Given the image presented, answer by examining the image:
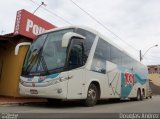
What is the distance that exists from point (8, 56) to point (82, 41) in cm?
650

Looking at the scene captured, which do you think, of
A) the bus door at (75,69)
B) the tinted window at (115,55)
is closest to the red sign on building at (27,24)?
the tinted window at (115,55)

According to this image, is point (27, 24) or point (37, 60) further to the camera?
point (27, 24)

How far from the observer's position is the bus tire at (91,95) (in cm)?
1319

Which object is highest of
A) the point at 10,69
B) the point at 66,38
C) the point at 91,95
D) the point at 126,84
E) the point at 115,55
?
the point at 115,55

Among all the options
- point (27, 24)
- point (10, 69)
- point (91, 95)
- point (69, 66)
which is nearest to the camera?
point (69, 66)

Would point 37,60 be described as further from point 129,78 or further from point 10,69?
point 129,78

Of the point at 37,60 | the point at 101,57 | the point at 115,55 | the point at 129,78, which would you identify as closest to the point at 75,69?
the point at 37,60

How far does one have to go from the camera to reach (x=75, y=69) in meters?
12.2

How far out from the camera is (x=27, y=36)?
16.5 m

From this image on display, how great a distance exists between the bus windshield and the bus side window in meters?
0.36

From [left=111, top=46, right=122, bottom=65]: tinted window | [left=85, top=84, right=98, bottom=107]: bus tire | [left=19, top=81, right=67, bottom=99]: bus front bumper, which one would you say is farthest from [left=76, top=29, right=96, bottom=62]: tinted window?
[left=111, top=46, right=122, bottom=65]: tinted window

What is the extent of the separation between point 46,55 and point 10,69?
5.44 meters

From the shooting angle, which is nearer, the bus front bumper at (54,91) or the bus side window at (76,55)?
the bus front bumper at (54,91)

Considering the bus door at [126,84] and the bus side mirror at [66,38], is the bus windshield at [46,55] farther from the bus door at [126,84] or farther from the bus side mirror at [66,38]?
the bus door at [126,84]
